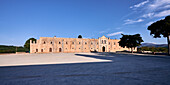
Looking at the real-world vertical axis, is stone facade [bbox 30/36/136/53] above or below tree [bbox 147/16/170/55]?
below

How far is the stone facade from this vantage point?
142 feet

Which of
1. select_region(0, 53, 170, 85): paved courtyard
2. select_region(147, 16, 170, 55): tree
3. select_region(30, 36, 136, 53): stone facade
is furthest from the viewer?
select_region(30, 36, 136, 53): stone facade

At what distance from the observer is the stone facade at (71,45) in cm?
4322

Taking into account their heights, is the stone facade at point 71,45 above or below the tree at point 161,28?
below

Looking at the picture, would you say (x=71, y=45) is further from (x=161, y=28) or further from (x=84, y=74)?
(x=84, y=74)

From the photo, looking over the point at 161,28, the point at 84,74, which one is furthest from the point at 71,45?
the point at 84,74

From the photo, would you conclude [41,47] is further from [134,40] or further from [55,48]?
[134,40]

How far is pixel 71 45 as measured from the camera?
4869cm

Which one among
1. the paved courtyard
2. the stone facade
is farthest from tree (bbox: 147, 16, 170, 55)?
the stone facade

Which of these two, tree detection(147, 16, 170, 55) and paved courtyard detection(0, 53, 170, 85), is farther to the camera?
tree detection(147, 16, 170, 55)

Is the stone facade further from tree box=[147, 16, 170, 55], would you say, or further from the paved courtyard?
the paved courtyard

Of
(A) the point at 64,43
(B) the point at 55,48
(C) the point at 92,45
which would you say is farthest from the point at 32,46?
(C) the point at 92,45

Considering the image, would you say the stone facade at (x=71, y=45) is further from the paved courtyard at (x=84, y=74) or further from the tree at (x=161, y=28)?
the paved courtyard at (x=84, y=74)

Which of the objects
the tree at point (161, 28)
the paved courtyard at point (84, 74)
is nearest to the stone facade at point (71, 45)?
the tree at point (161, 28)
